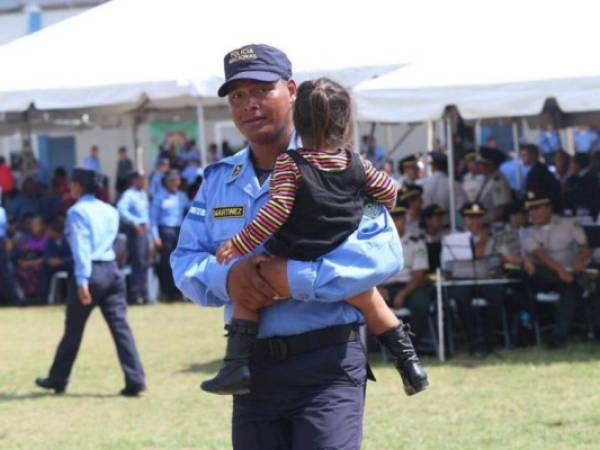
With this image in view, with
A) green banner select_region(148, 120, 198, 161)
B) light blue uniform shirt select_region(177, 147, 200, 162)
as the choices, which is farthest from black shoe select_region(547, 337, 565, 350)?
green banner select_region(148, 120, 198, 161)

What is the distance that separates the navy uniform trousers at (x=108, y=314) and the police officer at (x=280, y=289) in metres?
6.20

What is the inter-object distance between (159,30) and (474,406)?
691 cm

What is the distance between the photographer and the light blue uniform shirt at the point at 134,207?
60.6 feet

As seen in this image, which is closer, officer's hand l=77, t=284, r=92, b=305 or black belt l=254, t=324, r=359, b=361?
black belt l=254, t=324, r=359, b=361

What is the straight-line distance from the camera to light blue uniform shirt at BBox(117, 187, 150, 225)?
1847 cm

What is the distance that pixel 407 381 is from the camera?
4.38 metres

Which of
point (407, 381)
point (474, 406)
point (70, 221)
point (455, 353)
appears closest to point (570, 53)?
point (455, 353)

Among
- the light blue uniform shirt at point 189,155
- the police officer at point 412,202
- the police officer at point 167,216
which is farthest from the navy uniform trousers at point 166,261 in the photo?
the light blue uniform shirt at point 189,155

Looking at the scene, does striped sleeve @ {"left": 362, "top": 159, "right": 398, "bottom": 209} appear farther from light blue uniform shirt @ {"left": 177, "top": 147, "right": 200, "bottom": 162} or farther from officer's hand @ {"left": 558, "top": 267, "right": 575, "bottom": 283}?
light blue uniform shirt @ {"left": 177, "top": 147, "right": 200, "bottom": 162}

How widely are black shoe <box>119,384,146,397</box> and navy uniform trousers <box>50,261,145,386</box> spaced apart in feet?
0.08

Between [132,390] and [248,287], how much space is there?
677 centimetres

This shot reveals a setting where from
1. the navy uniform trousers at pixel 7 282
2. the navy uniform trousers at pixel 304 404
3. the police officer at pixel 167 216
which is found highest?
the navy uniform trousers at pixel 304 404

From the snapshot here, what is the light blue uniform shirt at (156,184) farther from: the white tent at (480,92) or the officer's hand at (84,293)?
the officer's hand at (84,293)

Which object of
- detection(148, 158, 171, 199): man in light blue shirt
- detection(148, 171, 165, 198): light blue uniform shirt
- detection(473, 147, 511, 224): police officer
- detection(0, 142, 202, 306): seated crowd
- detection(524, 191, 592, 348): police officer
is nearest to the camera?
detection(524, 191, 592, 348): police officer
